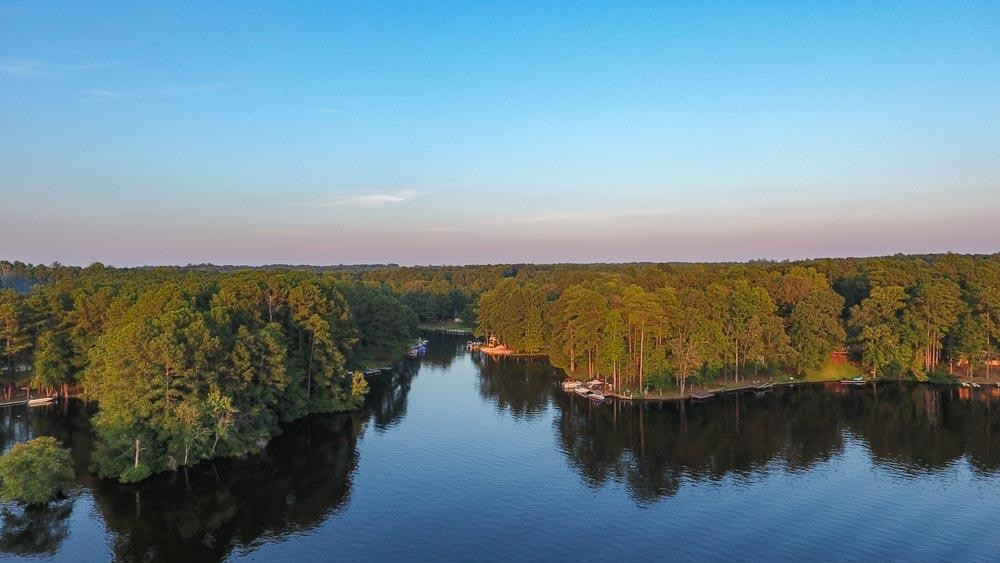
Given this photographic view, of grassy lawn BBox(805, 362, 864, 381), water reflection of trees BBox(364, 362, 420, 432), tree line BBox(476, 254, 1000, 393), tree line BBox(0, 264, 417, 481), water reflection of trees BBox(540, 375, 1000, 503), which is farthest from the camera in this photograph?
grassy lawn BBox(805, 362, 864, 381)

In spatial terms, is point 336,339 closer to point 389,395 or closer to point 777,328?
point 389,395

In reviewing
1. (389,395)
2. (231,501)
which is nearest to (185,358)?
(231,501)

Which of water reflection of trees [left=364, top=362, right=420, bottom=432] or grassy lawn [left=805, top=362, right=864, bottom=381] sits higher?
grassy lawn [left=805, top=362, right=864, bottom=381]

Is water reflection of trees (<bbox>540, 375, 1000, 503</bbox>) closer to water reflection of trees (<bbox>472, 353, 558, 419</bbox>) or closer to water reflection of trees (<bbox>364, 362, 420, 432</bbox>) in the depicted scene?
water reflection of trees (<bbox>472, 353, 558, 419</bbox>)

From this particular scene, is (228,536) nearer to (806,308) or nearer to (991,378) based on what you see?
(806,308)

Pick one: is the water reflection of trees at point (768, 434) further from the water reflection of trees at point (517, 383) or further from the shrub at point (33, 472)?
the shrub at point (33, 472)

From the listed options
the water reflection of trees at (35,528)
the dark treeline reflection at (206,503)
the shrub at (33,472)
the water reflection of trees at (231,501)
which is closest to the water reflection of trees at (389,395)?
the dark treeline reflection at (206,503)

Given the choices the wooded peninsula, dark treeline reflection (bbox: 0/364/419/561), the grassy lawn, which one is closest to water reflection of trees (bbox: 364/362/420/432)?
the wooded peninsula
